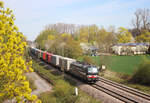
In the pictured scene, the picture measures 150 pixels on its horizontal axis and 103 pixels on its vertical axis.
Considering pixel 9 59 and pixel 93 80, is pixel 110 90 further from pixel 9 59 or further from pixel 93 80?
pixel 9 59

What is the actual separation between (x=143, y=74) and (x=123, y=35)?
64.8m

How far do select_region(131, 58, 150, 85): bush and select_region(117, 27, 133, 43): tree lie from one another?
61.8 metres

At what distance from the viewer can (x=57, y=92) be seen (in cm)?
1369

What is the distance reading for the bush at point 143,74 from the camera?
18328mm

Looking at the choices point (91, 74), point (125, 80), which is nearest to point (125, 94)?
point (91, 74)

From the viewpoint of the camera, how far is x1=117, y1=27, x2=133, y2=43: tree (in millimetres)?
78681

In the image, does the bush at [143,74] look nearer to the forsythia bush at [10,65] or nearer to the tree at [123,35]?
the forsythia bush at [10,65]

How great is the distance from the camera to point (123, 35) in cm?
8031

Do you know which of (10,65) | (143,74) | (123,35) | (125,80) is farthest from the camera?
(123,35)

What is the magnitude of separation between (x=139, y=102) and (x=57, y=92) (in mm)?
7089

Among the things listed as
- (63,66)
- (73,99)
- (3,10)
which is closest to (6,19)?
(3,10)

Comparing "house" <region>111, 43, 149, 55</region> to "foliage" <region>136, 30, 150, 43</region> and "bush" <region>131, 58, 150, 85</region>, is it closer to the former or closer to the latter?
"foliage" <region>136, 30, 150, 43</region>

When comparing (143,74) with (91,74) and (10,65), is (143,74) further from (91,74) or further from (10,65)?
(10,65)

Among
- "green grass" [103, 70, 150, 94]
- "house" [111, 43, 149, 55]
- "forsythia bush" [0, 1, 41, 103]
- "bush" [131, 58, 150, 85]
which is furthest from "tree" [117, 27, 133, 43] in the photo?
"forsythia bush" [0, 1, 41, 103]
